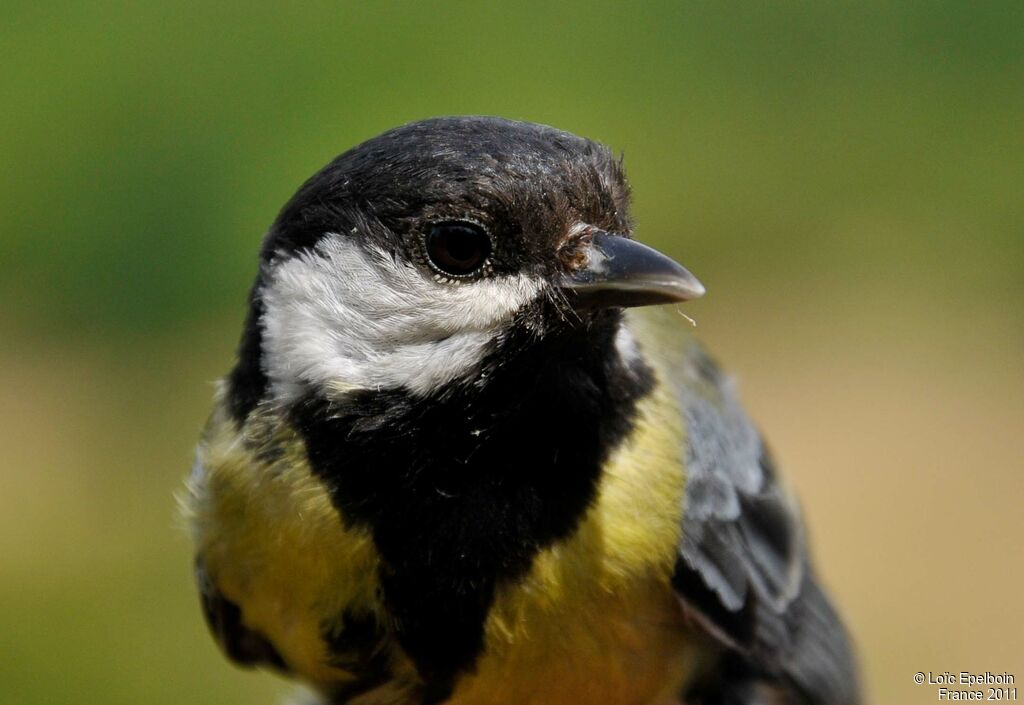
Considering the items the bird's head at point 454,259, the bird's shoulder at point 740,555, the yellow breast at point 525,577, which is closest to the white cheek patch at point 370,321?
the bird's head at point 454,259

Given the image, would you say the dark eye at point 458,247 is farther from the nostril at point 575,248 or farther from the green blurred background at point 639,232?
the green blurred background at point 639,232

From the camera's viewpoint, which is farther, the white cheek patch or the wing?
the wing

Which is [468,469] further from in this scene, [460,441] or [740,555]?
[740,555]

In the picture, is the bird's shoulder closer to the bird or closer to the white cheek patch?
the bird

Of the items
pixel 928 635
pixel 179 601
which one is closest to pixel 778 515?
pixel 928 635

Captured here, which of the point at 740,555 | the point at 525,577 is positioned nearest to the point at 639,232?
the point at 740,555

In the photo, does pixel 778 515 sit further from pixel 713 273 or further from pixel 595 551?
pixel 713 273

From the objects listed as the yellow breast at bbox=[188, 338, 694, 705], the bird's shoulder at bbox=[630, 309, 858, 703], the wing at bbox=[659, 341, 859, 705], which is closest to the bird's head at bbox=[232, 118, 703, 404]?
the yellow breast at bbox=[188, 338, 694, 705]
